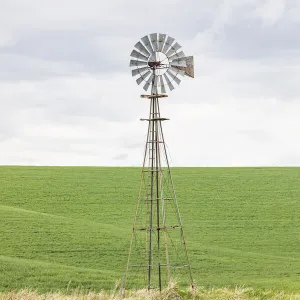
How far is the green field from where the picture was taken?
33.2m

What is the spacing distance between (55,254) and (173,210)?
16.2 meters

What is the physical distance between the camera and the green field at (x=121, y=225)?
Result: 33.2 meters

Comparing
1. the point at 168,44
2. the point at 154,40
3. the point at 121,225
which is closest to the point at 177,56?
the point at 168,44

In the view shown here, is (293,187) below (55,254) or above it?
above

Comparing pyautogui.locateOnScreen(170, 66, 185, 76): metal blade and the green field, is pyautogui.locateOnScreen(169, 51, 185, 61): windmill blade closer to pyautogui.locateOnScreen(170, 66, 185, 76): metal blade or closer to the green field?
pyautogui.locateOnScreen(170, 66, 185, 76): metal blade

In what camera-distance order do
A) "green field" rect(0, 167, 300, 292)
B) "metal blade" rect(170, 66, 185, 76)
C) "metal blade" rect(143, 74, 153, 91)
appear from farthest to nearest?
"green field" rect(0, 167, 300, 292) < "metal blade" rect(170, 66, 185, 76) < "metal blade" rect(143, 74, 153, 91)

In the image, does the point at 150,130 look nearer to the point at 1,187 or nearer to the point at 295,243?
the point at 295,243

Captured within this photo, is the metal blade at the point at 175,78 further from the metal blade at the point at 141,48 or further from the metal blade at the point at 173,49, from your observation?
the metal blade at the point at 141,48

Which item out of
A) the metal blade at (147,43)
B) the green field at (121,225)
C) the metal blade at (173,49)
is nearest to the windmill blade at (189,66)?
the metal blade at (173,49)

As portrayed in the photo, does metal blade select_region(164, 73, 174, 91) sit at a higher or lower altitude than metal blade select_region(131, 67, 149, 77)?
lower

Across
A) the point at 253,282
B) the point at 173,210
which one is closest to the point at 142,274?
the point at 253,282

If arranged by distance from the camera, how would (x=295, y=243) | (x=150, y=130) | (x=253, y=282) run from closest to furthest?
A: 1. (x=150, y=130)
2. (x=253, y=282)
3. (x=295, y=243)

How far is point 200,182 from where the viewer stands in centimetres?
6269

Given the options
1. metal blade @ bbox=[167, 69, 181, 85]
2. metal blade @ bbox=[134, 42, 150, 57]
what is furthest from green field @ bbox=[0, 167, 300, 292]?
metal blade @ bbox=[134, 42, 150, 57]
